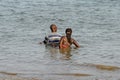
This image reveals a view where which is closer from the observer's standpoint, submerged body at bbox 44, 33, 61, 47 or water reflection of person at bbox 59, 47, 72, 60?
water reflection of person at bbox 59, 47, 72, 60

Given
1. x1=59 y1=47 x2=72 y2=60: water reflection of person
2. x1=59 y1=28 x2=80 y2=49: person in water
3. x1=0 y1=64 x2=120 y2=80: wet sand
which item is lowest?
x1=0 y1=64 x2=120 y2=80: wet sand

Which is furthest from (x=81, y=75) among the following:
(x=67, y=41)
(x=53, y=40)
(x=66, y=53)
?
(x=53, y=40)

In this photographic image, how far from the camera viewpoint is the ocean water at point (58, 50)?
9.66 meters

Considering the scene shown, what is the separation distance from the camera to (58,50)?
13.0 metres

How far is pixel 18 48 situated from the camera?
13.0 meters

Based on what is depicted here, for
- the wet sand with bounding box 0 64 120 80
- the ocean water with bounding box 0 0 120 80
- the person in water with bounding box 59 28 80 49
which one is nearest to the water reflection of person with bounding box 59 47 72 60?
the ocean water with bounding box 0 0 120 80

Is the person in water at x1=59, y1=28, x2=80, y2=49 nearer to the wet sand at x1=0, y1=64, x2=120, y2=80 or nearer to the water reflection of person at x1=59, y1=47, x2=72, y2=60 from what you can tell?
the water reflection of person at x1=59, y1=47, x2=72, y2=60

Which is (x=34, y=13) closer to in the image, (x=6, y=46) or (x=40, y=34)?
(x=40, y=34)

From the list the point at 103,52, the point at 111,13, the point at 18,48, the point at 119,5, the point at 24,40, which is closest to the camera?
the point at 103,52

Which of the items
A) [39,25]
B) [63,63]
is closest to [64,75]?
[63,63]

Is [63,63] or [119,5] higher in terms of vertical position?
[119,5]

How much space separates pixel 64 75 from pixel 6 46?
15.1 ft

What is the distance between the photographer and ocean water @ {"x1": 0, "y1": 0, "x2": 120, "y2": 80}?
9656 mm

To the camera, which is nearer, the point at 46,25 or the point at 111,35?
the point at 111,35
